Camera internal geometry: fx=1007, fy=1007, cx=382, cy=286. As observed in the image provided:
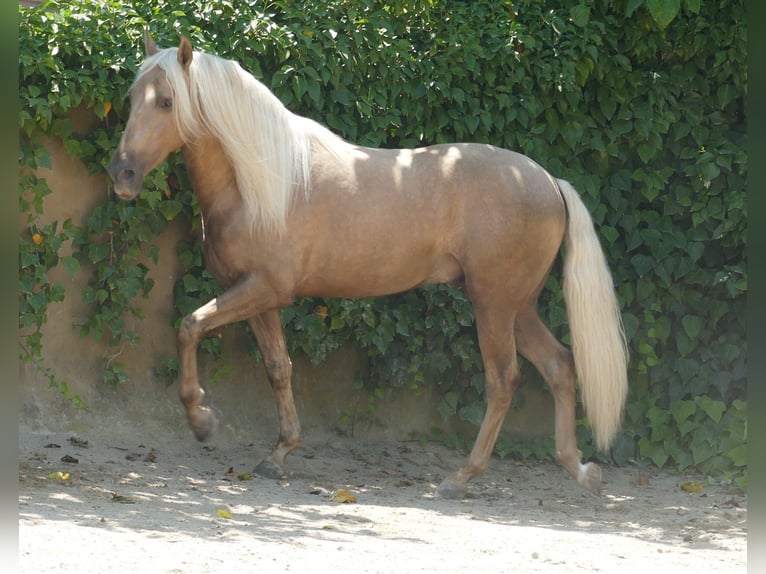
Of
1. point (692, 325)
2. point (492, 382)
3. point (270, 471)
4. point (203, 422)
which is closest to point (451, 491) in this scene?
point (492, 382)

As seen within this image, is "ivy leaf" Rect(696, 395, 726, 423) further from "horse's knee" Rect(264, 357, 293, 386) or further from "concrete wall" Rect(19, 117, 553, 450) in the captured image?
"horse's knee" Rect(264, 357, 293, 386)

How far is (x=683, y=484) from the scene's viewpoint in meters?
5.83

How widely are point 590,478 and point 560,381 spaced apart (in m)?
0.54

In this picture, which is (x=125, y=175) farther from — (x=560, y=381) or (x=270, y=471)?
(x=560, y=381)

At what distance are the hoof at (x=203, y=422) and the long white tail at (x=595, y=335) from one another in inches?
76.0

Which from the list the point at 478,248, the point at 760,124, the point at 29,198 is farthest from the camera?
A: the point at 29,198

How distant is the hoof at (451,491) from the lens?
5.26 m

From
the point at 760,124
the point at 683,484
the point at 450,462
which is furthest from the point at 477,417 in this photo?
the point at 760,124

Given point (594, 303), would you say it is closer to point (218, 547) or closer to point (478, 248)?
point (478, 248)

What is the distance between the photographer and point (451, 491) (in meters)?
5.27

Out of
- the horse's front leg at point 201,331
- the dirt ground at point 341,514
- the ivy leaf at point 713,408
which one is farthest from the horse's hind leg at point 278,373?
the ivy leaf at point 713,408

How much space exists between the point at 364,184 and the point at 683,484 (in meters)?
2.54

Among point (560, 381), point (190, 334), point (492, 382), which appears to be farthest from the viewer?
point (560, 381)

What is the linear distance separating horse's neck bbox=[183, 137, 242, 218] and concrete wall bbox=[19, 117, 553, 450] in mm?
886
